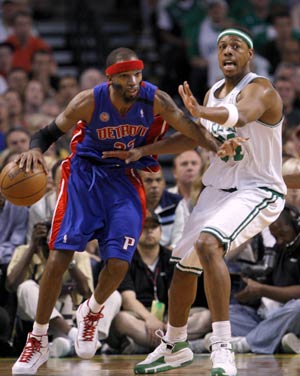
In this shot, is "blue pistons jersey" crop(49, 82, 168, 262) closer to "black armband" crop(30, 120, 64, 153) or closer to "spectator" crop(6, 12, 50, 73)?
"black armband" crop(30, 120, 64, 153)

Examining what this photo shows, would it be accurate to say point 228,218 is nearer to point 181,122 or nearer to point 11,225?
point 181,122

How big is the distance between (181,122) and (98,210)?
0.83 m

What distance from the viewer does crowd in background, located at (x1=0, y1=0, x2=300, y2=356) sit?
9.02m

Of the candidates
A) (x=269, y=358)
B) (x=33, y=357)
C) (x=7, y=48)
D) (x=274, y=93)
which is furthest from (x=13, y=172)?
(x=7, y=48)

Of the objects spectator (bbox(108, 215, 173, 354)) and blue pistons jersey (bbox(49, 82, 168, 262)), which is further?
spectator (bbox(108, 215, 173, 354))

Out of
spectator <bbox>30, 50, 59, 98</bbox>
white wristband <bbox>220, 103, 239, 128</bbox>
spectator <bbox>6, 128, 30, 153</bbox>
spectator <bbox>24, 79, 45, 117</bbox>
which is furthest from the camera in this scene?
spectator <bbox>30, 50, 59, 98</bbox>

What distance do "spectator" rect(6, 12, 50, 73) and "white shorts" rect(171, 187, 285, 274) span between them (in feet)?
22.6

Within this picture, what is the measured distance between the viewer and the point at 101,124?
24.4ft

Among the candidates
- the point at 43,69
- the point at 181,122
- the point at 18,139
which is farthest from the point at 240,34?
the point at 43,69

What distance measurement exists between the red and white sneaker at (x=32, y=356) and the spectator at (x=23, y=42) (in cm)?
677

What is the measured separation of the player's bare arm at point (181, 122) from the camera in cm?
727

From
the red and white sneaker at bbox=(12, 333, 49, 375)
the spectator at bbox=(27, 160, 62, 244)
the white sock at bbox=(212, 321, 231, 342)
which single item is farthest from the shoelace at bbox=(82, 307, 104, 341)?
the spectator at bbox=(27, 160, 62, 244)

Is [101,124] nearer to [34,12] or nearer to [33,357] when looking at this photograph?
[33,357]

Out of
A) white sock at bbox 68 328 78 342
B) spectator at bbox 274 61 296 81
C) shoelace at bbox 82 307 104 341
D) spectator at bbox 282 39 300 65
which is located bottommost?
white sock at bbox 68 328 78 342
